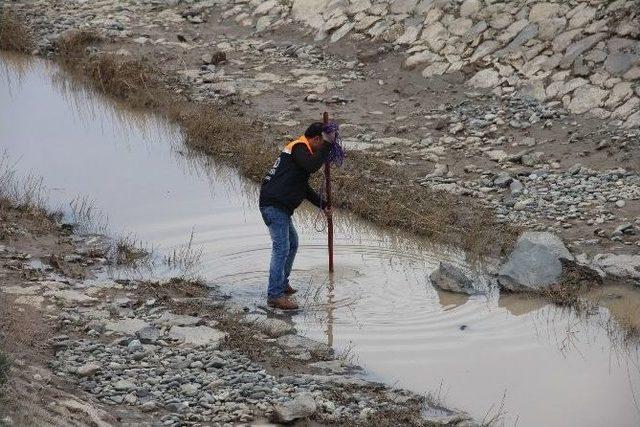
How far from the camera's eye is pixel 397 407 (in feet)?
28.1

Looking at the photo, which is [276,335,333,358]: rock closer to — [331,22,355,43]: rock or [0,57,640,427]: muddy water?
[0,57,640,427]: muddy water

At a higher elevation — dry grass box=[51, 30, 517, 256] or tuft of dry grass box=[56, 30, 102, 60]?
tuft of dry grass box=[56, 30, 102, 60]

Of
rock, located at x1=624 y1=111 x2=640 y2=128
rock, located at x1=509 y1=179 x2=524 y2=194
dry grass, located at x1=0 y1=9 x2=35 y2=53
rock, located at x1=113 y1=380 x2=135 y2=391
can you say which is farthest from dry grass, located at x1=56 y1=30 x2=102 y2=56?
rock, located at x1=113 y1=380 x2=135 y2=391

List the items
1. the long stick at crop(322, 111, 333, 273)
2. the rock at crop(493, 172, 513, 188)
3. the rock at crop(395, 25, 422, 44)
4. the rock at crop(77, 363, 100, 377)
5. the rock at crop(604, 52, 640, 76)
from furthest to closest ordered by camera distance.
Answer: the rock at crop(395, 25, 422, 44) < the rock at crop(604, 52, 640, 76) < the rock at crop(493, 172, 513, 188) < the long stick at crop(322, 111, 333, 273) < the rock at crop(77, 363, 100, 377)

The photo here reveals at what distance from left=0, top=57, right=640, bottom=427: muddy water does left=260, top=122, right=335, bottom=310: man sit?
25.8 inches

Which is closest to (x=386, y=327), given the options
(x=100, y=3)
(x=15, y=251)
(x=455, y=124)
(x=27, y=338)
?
(x=27, y=338)

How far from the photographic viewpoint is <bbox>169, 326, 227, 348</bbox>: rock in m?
9.57

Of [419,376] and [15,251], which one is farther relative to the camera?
[15,251]

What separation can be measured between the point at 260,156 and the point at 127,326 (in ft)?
19.8

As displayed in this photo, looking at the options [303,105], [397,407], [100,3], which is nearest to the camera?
[397,407]

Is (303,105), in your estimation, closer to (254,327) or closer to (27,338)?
(254,327)

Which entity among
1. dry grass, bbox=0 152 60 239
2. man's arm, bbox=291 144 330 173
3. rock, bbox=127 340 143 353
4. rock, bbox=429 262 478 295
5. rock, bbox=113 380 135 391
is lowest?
rock, bbox=113 380 135 391

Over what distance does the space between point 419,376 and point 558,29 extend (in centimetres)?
909

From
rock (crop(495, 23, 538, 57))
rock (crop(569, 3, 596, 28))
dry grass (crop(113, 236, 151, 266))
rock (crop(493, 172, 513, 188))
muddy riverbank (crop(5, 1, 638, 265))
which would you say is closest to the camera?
dry grass (crop(113, 236, 151, 266))
